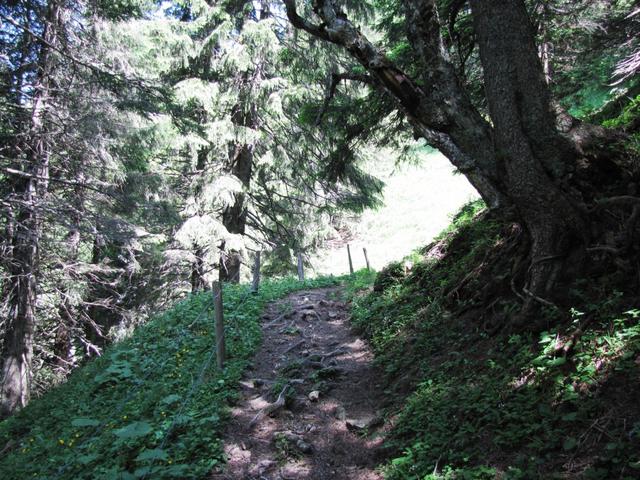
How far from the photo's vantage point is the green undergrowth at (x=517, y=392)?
3.13 m

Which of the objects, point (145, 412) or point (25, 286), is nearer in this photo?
point (145, 412)

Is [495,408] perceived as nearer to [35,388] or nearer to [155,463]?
[155,463]

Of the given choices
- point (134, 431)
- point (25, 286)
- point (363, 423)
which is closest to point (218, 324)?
point (363, 423)

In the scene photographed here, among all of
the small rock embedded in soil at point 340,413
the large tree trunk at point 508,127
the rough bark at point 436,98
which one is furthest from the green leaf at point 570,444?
the small rock embedded in soil at point 340,413

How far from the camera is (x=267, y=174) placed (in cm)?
1634

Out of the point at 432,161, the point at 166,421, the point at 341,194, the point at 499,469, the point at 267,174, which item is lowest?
the point at 499,469

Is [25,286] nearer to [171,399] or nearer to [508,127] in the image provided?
[171,399]

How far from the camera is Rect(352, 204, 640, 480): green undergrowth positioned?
10.3ft

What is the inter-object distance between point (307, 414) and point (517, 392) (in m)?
2.82

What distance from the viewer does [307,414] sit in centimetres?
573

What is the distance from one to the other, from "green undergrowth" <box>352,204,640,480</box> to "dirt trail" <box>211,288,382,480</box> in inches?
17.0

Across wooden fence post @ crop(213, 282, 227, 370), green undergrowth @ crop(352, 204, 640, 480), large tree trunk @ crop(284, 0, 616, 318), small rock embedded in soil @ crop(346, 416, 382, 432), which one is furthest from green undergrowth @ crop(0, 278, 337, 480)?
large tree trunk @ crop(284, 0, 616, 318)

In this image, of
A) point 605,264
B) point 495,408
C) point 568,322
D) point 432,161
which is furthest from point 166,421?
point 432,161

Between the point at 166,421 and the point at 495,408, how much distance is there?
359 centimetres
